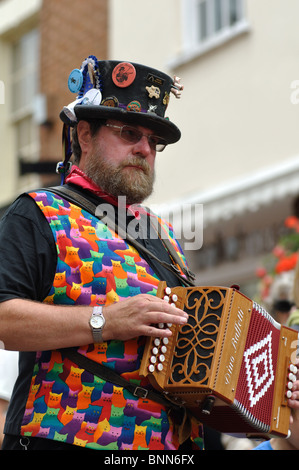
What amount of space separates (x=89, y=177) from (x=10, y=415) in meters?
0.91

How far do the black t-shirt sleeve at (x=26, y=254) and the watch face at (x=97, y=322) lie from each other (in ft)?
0.66

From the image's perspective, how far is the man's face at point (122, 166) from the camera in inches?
123

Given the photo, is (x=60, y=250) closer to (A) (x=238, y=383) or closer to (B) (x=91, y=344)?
(B) (x=91, y=344)

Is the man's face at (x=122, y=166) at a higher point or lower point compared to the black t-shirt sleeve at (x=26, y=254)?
higher

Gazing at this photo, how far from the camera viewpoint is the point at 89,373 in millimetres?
2744

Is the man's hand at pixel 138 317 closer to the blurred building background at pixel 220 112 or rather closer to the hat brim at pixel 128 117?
the hat brim at pixel 128 117

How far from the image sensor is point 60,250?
9.27ft

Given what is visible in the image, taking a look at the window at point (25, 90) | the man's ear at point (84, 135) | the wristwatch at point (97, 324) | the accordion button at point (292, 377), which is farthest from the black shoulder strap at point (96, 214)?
the window at point (25, 90)

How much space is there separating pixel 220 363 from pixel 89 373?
415 mm

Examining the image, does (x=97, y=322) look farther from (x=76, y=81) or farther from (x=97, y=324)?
(x=76, y=81)

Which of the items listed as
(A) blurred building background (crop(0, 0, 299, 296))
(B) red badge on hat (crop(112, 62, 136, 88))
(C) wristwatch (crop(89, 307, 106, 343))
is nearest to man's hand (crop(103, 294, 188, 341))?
(C) wristwatch (crop(89, 307, 106, 343))

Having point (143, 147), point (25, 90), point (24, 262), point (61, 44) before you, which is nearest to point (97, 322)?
point (24, 262)

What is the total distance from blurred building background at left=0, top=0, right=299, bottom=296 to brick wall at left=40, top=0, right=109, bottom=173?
0.03 meters

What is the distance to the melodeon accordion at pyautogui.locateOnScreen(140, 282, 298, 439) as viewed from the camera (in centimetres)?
271
